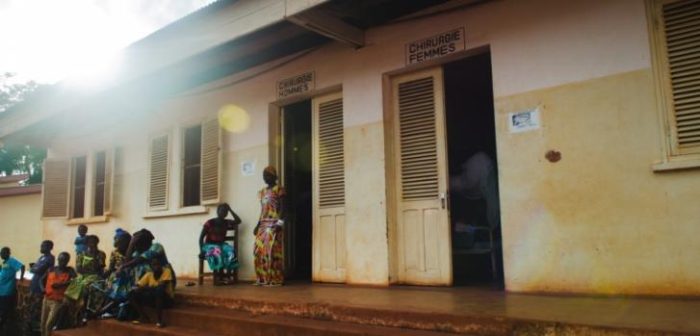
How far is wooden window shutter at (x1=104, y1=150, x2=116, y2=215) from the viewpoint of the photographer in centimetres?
973

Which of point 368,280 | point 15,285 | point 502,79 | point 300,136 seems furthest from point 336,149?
point 15,285

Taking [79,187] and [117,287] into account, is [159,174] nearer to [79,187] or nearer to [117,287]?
[79,187]

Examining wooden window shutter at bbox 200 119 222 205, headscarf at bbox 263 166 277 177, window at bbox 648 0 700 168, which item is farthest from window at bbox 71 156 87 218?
window at bbox 648 0 700 168

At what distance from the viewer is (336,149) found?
263 inches

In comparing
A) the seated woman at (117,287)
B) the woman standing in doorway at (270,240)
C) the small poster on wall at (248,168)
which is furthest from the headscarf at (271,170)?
the seated woman at (117,287)

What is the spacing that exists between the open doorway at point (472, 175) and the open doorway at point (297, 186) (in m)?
2.05

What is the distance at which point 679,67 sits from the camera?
429cm

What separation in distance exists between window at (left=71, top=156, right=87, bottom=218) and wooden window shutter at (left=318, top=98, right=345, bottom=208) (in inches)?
250

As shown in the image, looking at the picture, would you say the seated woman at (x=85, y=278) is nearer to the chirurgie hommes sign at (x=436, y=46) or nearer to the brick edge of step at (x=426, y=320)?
the brick edge of step at (x=426, y=320)

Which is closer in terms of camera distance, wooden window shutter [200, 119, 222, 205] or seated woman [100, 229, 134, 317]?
seated woman [100, 229, 134, 317]

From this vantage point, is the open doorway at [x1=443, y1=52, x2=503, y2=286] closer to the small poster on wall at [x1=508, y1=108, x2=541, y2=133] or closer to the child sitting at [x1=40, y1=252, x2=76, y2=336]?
the small poster on wall at [x1=508, y1=108, x2=541, y2=133]

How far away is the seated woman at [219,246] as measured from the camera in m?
6.94

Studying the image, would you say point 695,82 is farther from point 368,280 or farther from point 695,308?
point 368,280

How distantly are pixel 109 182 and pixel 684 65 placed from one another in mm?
9038
